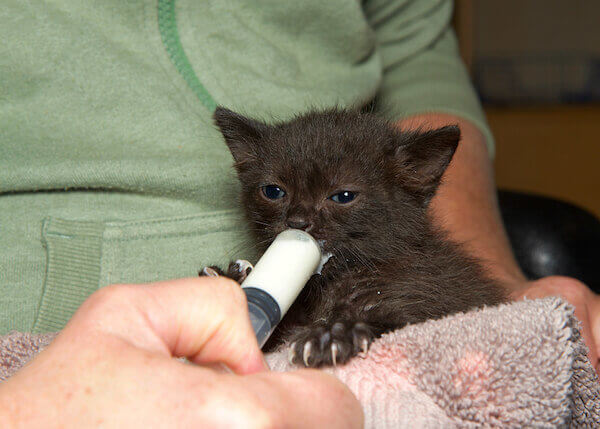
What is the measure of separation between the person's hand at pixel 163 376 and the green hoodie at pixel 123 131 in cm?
63

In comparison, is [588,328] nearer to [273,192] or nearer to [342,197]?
[342,197]

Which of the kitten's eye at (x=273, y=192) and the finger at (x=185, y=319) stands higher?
the finger at (x=185, y=319)

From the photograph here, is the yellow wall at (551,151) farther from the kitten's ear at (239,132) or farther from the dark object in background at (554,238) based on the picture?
the kitten's ear at (239,132)

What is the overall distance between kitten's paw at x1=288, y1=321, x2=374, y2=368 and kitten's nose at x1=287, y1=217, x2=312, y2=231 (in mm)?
212

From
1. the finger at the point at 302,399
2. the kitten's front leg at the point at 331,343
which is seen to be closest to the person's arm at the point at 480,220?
the kitten's front leg at the point at 331,343

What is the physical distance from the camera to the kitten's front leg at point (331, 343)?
89 centimetres

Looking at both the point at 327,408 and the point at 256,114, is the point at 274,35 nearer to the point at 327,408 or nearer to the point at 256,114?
the point at 256,114

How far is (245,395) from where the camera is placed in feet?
1.86

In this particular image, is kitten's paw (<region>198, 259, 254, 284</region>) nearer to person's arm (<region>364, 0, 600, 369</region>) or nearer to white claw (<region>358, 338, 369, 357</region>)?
white claw (<region>358, 338, 369, 357</region>)

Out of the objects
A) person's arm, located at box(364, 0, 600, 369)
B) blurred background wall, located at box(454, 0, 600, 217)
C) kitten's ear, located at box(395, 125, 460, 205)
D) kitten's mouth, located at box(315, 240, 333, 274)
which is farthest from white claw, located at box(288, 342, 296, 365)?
blurred background wall, located at box(454, 0, 600, 217)

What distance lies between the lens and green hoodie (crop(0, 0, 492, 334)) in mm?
1194

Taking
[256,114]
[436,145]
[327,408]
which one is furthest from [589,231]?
[327,408]

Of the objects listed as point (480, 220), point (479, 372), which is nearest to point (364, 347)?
point (479, 372)

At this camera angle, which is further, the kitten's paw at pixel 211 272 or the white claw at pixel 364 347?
the kitten's paw at pixel 211 272
